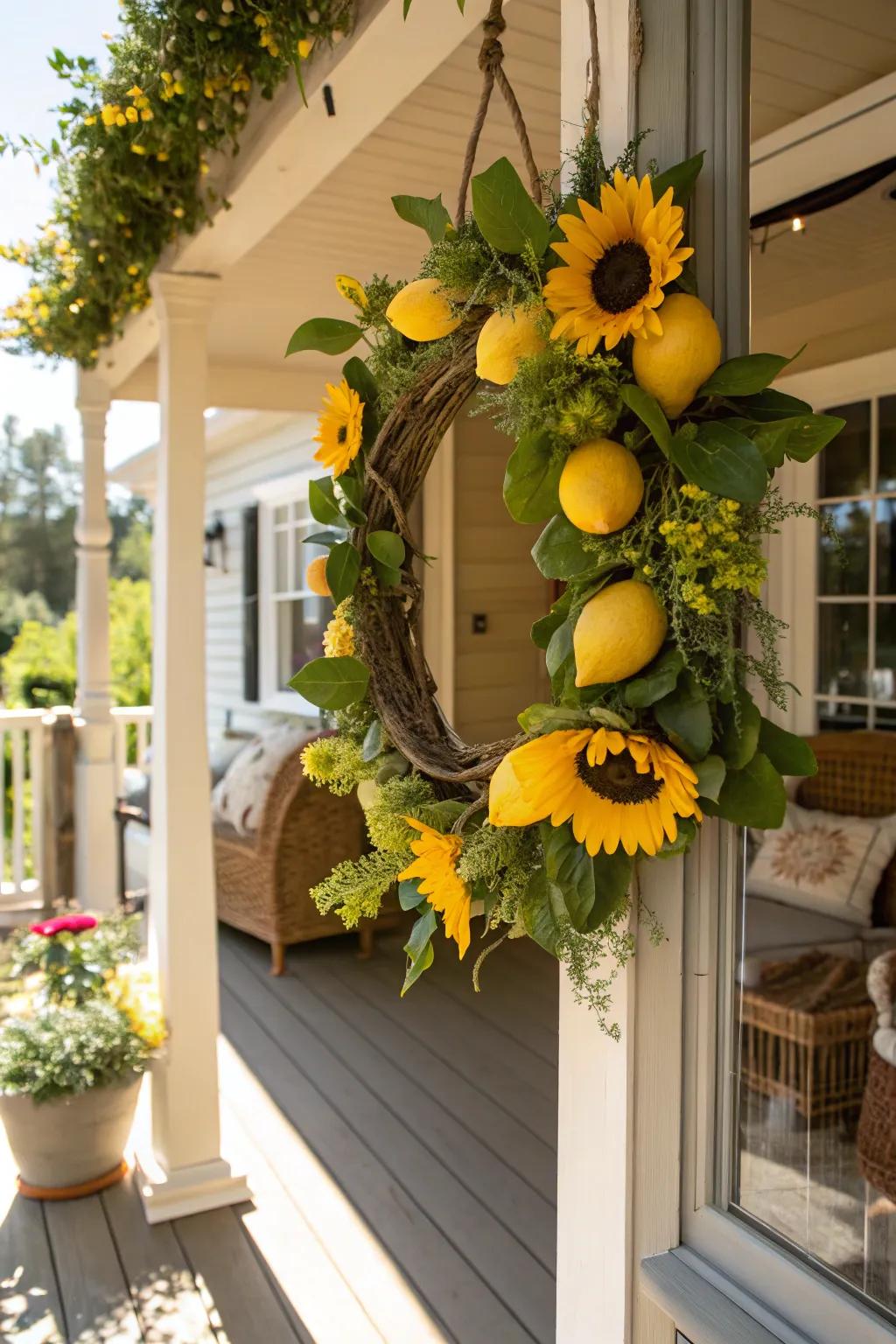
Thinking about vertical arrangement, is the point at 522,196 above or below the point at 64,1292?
above

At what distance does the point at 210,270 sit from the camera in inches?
107

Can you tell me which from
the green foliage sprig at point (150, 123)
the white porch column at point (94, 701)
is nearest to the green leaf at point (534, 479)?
the green foliage sprig at point (150, 123)

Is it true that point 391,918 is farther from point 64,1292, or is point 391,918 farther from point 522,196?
point 522,196

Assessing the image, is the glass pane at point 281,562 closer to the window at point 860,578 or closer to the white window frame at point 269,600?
the white window frame at point 269,600

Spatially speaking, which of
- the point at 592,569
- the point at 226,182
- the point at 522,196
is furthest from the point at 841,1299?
the point at 226,182

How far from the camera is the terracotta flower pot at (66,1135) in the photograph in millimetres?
2600

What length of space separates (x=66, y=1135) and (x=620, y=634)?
2.40 metres

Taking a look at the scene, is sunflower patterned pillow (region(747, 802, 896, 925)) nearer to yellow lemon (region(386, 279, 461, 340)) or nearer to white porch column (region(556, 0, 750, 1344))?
white porch column (region(556, 0, 750, 1344))

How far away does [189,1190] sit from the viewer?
8.55 ft

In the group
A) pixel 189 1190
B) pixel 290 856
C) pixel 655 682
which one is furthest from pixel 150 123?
pixel 290 856

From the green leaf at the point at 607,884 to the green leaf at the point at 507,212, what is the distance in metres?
0.54

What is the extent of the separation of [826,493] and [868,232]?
120cm

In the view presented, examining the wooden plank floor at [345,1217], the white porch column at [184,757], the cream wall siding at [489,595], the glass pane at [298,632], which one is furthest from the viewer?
the glass pane at [298,632]

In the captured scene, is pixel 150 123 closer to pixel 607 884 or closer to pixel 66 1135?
pixel 607 884
